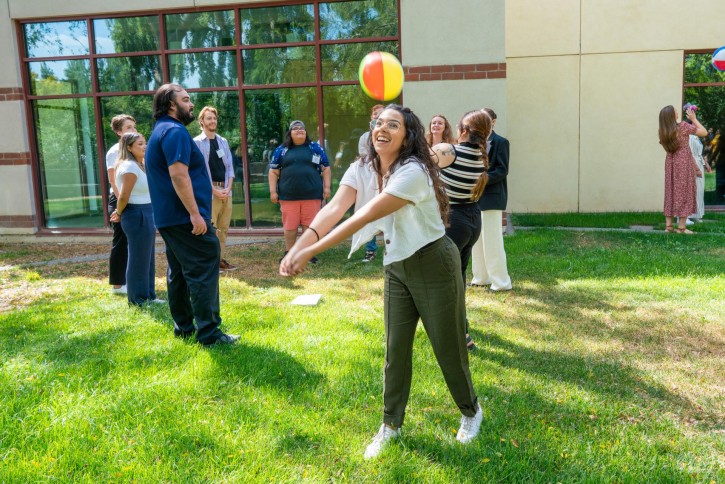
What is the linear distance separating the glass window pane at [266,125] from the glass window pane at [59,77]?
3224 millimetres

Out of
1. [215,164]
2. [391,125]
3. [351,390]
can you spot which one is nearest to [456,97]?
[215,164]

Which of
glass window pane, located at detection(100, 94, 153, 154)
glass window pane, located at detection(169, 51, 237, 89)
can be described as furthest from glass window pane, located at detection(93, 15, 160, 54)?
glass window pane, located at detection(100, 94, 153, 154)

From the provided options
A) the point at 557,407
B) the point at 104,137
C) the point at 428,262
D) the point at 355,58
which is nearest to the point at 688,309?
the point at 557,407

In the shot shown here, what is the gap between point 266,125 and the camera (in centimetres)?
1117

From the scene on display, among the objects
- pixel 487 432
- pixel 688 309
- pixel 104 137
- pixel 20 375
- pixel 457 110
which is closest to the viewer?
pixel 487 432

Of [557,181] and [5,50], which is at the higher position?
[5,50]

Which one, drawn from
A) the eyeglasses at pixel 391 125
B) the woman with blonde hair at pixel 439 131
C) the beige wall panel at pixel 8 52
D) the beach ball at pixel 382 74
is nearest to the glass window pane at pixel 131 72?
the beige wall panel at pixel 8 52

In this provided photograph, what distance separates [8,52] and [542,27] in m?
10.6

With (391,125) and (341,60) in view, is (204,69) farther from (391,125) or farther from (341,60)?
(391,125)

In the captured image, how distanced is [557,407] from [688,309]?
9.55ft

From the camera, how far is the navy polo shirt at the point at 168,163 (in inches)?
187

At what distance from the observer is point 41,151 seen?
466 inches

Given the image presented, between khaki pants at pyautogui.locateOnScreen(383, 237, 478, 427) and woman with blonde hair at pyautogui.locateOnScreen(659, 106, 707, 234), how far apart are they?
26.7 feet

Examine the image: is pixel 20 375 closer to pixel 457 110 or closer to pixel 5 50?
pixel 457 110
